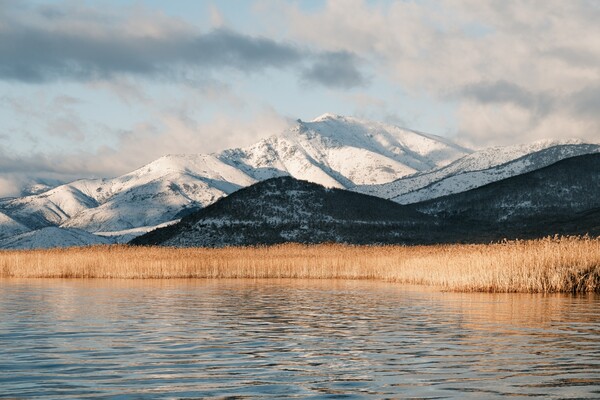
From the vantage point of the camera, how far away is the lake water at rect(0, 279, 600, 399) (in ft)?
51.5

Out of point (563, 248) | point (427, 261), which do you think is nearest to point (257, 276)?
point (427, 261)

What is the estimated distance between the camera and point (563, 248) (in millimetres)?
40875

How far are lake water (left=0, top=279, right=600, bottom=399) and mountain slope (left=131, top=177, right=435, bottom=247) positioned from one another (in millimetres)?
105152

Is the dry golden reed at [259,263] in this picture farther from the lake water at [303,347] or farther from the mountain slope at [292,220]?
the mountain slope at [292,220]

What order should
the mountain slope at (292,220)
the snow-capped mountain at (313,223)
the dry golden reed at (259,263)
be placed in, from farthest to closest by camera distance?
the mountain slope at (292,220) → the snow-capped mountain at (313,223) → the dry golden reed at (259,263)

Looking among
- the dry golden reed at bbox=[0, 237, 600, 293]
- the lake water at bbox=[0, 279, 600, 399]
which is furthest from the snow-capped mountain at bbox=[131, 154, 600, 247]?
the lake water at bbox=[0, 279, 600, 399]

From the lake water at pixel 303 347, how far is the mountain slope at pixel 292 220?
345 ft

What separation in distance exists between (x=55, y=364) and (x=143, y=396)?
470 cm

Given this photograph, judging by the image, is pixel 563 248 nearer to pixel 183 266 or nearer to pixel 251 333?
pixel 251 333

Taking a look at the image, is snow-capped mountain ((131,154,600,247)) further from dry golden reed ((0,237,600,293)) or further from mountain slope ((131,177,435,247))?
dry golden reed ((0,237,600,293))

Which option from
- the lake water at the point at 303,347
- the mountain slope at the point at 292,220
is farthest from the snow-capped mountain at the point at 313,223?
the lake water at the point at 303,347

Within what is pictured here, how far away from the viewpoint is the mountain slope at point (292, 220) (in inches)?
5704

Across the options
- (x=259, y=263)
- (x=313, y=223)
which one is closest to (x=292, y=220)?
(x=313, y=223)

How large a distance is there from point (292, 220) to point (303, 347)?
132805 millimetres
